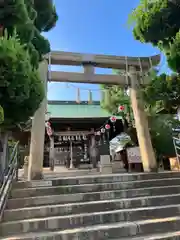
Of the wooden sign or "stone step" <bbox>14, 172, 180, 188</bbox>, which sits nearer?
"stone step" <bbox>14, 172, 180, 188</bbox>

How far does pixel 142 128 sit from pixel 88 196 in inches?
139

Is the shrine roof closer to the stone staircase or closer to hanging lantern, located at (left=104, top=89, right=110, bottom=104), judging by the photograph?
hanging lantern, located at (left=104, top=89, right=110, bottom=104)

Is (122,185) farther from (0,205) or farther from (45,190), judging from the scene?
(0,205)

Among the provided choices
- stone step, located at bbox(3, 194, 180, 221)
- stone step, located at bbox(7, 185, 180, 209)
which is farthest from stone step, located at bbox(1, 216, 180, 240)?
stone step, located at bbox(7, 185, 180, 209)

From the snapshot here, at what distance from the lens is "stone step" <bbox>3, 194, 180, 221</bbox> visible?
360 cm

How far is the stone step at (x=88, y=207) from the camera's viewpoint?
360cm

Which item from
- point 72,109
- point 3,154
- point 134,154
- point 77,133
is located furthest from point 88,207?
point 72,109

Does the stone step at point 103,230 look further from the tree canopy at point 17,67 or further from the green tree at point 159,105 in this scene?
the green tree at point 159,105

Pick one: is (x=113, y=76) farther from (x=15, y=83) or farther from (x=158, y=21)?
(x=15, y=83)

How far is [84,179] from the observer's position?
4.96 meters

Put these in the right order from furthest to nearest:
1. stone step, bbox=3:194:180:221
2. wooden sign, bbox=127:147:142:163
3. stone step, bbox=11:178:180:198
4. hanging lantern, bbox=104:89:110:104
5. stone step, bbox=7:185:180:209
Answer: hanging lantern, bbox=104:89:110:104 < wooden sign, bbox=127:147:142:163 < stone step, bbox=11:178:180:198 < stone step, bbox=7:185:180:209 < stone step, bbox=3:194:180:221

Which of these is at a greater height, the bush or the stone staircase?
the bush

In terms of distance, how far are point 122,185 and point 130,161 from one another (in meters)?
4.62

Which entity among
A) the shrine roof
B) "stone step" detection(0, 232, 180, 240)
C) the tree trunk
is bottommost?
"stone step" detection(0, 232, 180, 240)
